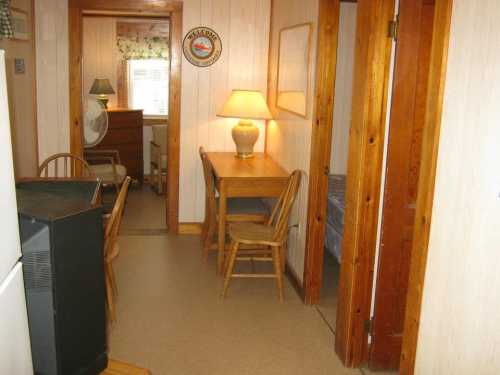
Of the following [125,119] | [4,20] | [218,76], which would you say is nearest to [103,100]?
[125,119]

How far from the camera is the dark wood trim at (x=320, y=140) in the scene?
3506 millimetres

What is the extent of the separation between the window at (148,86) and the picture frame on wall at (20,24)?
9.51 feet

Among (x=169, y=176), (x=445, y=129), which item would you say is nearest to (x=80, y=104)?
(x=169, y=176)

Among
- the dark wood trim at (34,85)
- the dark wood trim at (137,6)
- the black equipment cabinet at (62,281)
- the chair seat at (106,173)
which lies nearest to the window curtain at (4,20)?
the dark wood trim at (34,85)

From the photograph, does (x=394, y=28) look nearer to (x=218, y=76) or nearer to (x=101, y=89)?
(x=218, y=76)

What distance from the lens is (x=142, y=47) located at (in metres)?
7.57

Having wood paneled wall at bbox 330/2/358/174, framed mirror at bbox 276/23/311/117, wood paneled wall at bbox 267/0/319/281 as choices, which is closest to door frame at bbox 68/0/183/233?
wood paneled wall at bbox 267/0/319/281

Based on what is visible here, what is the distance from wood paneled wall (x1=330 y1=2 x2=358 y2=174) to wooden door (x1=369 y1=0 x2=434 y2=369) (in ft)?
6.44

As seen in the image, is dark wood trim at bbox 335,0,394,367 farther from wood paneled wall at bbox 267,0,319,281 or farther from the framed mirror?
the framed mirror

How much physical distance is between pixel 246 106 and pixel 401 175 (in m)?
2.22

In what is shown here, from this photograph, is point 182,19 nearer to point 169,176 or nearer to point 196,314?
point 169,176

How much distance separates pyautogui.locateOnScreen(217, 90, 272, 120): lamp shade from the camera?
15.6 ft

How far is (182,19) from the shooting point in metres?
5.07

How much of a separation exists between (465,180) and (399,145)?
3.07 feet
